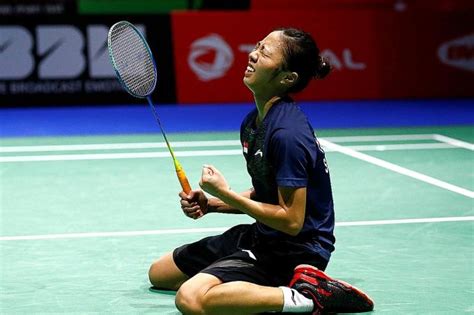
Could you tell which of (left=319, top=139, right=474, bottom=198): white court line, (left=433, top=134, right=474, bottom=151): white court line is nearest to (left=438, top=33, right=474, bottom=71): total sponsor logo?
(left=433, top=134, right=474, bottom=151): white court line

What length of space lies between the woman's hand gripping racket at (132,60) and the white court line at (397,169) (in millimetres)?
3145

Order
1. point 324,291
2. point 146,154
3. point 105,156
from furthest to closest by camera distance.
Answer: point 146,154 < point 105,156 < point 324,291

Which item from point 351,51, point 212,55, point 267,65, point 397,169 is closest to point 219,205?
point 267,65

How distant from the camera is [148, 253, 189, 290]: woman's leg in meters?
4.94

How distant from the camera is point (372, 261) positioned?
550 centimetres

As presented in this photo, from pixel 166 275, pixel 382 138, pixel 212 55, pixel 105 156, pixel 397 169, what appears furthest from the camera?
pixel 212 55

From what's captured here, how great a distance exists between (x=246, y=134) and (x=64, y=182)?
11.8ft

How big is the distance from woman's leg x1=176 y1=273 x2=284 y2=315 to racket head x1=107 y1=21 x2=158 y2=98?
105 centimetres

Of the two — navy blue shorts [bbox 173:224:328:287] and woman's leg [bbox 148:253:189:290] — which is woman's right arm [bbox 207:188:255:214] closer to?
navy blue shorts [bbox 173:224:328:287]

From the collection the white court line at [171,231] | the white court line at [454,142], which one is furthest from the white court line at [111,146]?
the white court line at [171,231]

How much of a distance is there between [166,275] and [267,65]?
121 centimetres

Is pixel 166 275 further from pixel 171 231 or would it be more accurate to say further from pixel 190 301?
pixel 171 231

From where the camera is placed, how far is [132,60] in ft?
16.7

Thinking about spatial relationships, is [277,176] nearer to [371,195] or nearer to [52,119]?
[371,195]
